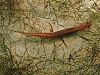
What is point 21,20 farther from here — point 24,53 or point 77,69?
point 77,69

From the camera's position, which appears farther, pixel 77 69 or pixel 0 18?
pixel 0 18

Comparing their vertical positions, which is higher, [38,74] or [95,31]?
[95,31]

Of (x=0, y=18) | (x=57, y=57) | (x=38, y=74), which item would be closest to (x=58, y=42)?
(x=57, y=57)

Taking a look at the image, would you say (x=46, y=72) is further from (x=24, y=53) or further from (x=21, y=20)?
(x=21, y=20)

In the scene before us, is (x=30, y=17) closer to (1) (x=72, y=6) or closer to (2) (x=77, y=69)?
(1) (x=72, y=6)

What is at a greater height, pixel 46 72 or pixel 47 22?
pixel 47 22

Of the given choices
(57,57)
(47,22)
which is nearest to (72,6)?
(47,22)

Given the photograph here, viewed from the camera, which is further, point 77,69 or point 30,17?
point 30,17

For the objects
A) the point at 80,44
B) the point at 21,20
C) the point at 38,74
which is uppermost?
the point at 21,20
